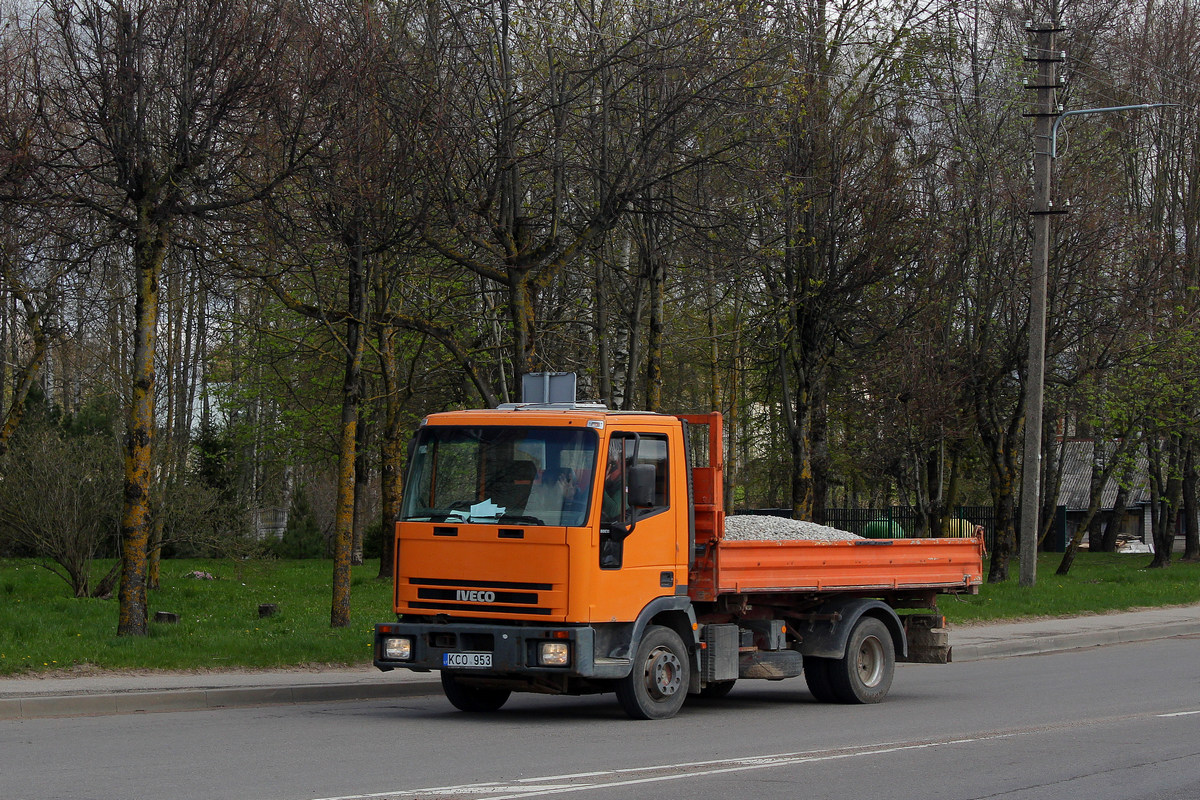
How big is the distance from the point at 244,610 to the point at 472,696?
30.2 ft

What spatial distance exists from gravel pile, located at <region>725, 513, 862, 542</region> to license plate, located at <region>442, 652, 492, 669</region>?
3.06 meters

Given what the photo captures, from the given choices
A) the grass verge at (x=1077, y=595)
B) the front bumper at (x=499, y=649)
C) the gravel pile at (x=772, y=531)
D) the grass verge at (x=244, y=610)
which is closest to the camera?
the front bumper at (x=499, y=649)

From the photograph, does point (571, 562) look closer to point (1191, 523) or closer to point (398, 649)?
point (398, 649)

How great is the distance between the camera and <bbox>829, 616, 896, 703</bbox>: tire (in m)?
13.4

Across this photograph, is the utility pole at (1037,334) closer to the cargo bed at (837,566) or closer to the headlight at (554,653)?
the cargo bed at (837,566)

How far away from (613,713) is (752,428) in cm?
3984

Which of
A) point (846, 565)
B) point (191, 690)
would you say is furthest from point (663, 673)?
point (191, 690)

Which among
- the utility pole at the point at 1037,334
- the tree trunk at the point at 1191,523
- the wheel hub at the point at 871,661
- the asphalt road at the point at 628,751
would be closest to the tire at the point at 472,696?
the asphalt road at the point at 628,751

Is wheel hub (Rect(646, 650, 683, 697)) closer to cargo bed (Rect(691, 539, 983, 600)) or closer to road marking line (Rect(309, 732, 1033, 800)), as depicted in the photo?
cargo bed (Rect(691, 539, 983, 600))

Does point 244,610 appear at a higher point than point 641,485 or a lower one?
lower

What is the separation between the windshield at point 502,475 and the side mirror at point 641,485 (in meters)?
0.37

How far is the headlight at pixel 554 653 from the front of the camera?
10.8m

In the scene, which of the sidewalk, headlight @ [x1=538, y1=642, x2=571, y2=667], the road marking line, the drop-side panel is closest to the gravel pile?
the drop-side panel

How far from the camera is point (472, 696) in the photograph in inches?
488
